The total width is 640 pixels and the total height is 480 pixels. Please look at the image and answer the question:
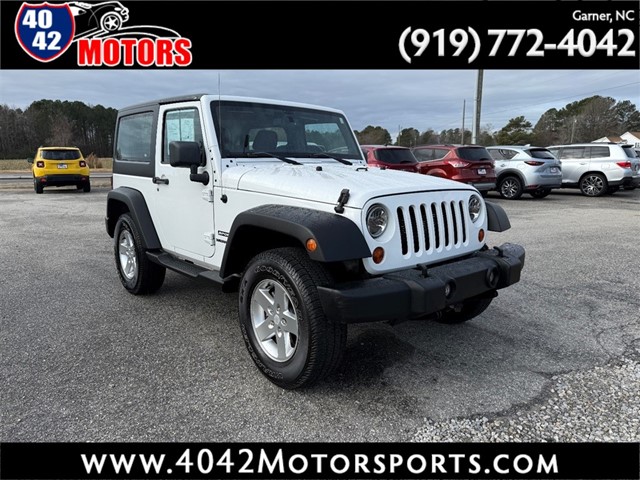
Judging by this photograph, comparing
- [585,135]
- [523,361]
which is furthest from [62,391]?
[585,135]

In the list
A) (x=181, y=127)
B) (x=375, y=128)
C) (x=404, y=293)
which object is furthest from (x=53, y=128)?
(x=404, y=293)

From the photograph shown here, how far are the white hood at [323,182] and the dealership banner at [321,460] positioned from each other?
1.39m

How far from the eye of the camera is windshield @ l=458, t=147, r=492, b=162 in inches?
499

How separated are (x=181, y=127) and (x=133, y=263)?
1.72 metres

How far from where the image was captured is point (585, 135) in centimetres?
6619

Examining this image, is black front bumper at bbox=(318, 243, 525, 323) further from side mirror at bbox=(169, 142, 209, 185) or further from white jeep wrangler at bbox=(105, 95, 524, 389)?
side mirror at bbox=(169, 142, 209, 185)

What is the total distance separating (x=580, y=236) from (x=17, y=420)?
8.50m

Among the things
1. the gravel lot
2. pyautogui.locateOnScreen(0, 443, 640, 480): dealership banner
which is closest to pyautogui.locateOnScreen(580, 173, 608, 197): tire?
the gravel lot

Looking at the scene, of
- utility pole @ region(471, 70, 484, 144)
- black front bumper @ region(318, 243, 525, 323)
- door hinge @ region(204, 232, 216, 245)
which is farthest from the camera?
utility pole @ region(471, 70, 484, 144)

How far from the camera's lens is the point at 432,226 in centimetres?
301

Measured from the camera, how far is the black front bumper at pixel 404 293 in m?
2.47

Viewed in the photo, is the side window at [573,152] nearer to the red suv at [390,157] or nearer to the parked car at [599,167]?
the parked car at [599,167]

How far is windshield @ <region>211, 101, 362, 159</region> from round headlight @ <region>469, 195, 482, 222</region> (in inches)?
55.9

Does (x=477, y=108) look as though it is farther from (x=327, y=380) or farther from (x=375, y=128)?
(x=375, y=128)
